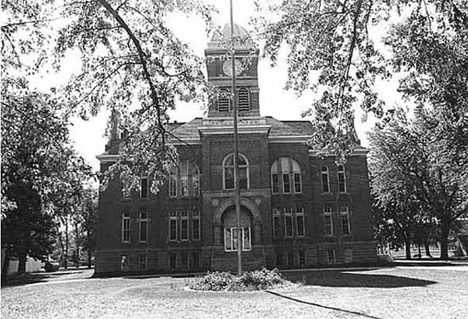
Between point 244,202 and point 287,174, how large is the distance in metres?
5.57

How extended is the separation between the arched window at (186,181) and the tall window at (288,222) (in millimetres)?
7168

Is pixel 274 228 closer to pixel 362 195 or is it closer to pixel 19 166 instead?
pixel 362 195

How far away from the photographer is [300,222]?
128 ft

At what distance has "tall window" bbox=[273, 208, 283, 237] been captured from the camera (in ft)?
127

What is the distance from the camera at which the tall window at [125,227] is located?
38.9 meters

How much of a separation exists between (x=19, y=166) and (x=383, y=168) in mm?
40371

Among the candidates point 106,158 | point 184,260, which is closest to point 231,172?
point 184,260

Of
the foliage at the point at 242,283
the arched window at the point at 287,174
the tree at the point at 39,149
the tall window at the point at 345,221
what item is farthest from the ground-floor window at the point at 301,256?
the tree at the point at 39,149

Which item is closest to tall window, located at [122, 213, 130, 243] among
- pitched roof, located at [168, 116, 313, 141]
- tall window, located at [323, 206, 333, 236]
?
pitched roof, located at [168, 116, 313, 141]

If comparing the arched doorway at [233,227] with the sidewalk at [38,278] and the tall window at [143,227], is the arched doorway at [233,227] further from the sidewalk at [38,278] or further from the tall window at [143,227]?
the sidewalk at [38,278]

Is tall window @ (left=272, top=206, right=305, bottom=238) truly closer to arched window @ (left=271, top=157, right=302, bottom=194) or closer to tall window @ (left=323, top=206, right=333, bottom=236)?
arched window @ (left=271, top=157, right=302, bottom=194)

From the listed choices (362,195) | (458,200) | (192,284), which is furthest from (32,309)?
(458,200)

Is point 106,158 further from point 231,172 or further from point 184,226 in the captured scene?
point 231,172

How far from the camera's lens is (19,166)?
9023 mm
